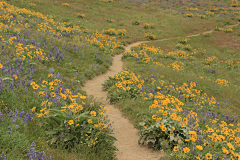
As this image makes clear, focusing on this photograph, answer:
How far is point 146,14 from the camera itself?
37812mm

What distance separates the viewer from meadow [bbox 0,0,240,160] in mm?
4164

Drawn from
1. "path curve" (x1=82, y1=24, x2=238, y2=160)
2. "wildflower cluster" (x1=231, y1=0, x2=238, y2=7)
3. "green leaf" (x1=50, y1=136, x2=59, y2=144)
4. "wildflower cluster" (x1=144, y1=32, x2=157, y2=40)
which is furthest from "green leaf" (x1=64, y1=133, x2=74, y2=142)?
"wildflower cluster" (x1=231, y1=0, x2=238, y2=7)

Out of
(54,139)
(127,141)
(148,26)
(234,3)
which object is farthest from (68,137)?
(234,3)

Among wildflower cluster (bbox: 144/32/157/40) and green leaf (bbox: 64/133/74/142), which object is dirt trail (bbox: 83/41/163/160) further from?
wildflower cluster (bbox: 144/32/157/40)

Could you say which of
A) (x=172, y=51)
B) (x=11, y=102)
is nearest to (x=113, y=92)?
(x=11, y=102)

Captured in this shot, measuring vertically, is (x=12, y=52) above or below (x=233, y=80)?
→ above

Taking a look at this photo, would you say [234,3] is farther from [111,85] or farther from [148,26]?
[111,85]

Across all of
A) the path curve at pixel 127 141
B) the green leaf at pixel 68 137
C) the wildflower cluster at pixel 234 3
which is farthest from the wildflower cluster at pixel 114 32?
the wildflower cluster at pixel 234 3

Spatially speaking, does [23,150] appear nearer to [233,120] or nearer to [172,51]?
[233,120]

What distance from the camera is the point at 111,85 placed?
32.3 feet

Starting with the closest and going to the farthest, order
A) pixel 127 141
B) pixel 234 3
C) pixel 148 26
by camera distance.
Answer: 1. pixel 127 141
2. pixel 148 26
3. pixel 234 3

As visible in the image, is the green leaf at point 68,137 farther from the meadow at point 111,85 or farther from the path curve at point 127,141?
the path curve at point 127,141

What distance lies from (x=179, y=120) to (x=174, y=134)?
406mm

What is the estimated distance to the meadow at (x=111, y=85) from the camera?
13.7 ft
